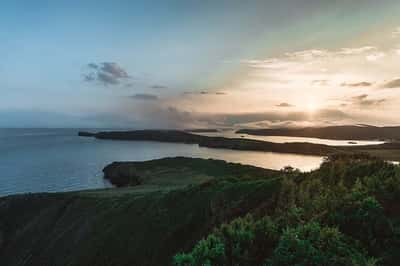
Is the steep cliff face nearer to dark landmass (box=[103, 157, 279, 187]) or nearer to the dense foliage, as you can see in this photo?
the dense foliage

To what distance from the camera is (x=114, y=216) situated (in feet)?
93.6

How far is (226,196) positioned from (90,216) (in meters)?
16.8

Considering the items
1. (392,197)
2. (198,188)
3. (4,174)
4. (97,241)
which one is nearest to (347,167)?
(392,197)

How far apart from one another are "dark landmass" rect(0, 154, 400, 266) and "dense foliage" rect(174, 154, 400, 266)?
0.08ft

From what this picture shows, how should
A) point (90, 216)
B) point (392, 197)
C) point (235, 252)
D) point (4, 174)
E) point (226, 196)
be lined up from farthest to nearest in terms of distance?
1. point (4, 174)
2. point (90, 216)
3. point (226, 196)
4. point (392, 197)
5. point (235, 252)

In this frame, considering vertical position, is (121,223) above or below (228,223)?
below

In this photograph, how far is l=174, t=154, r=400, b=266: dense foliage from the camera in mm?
7094

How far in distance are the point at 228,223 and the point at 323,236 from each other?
8.84 meters

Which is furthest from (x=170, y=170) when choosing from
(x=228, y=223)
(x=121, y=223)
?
(x=228, y=223)

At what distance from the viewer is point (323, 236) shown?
736 cm

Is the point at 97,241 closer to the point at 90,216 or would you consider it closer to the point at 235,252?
the point at 90,216

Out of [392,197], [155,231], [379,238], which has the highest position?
[392,197]

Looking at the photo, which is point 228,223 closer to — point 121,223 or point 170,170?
point 121,223

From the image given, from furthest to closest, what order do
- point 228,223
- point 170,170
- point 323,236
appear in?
point 170,170, point 228,223, point 323,236
